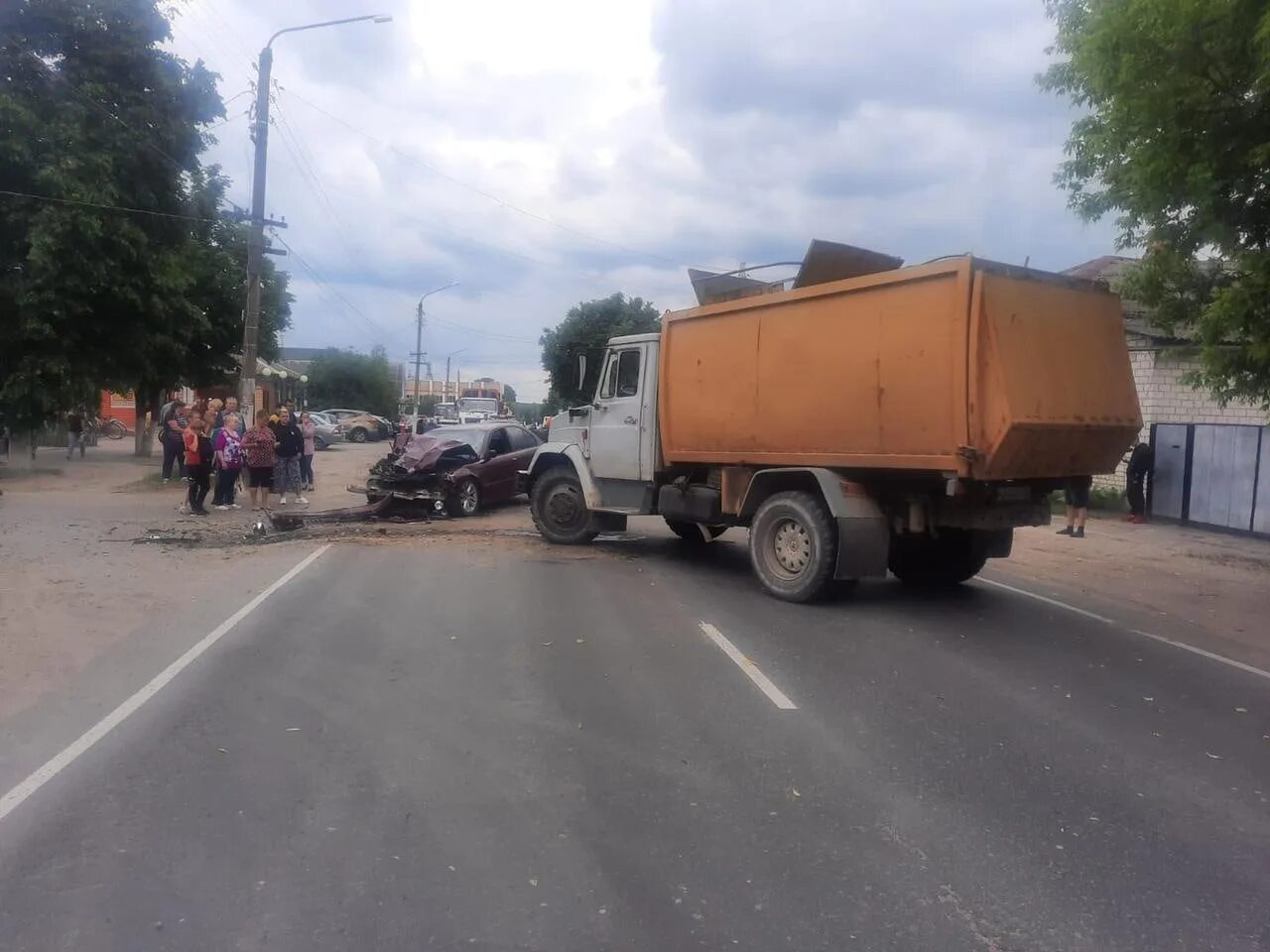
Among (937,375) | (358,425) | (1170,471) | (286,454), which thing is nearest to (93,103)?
(286,454)

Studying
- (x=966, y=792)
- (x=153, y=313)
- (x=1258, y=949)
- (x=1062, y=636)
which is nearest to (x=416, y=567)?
(x=1062, y=636)

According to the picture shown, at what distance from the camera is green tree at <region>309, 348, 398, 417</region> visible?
75.2m

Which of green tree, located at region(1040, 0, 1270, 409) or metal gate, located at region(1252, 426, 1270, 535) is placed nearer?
green tree, located at region(1040, 0, 1270, 409)

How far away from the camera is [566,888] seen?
13.8 ft

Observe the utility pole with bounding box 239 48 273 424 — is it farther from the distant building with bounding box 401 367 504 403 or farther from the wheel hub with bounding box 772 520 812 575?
the distant building with bounding box 401 367 504 403

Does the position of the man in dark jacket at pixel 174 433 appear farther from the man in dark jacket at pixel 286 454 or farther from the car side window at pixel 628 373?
the car side window at pixel 628 373

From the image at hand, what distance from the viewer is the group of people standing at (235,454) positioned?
1653 cm

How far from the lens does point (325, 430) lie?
147 ft

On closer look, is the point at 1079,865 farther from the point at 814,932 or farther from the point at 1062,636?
the point at 1062,636

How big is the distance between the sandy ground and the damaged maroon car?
17.7 inches

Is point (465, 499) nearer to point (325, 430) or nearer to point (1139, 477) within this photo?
point (1139, 477)

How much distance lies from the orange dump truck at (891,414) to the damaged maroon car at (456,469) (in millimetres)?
5438

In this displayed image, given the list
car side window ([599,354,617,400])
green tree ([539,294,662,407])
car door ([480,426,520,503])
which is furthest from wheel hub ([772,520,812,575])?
green tree ([539,294,662,407])

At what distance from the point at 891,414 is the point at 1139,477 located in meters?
11.8
